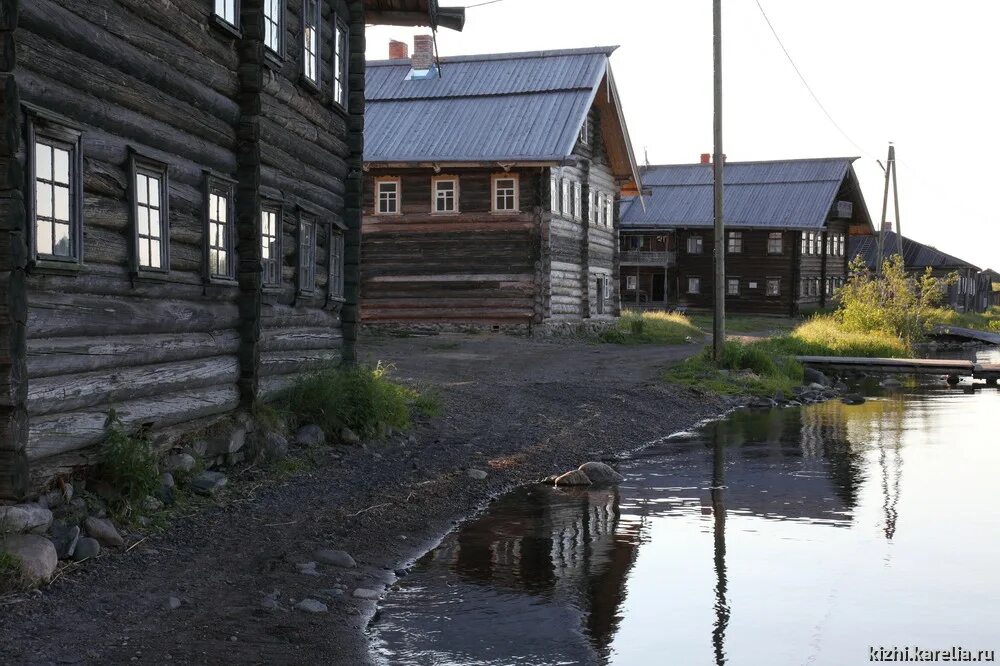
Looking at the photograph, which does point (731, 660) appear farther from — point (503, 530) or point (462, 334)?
point (462, 334)

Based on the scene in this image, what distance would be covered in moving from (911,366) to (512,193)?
1066 cm

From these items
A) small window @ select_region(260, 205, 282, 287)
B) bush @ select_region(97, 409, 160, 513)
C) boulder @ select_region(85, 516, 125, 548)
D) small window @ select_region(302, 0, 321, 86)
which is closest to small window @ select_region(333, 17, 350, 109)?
small window @ select_region(302, 0, 321, 86)

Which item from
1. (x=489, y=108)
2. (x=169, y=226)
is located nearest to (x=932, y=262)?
(x=489, y=108)

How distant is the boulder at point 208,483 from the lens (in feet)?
30.4

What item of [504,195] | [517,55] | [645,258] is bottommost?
[645,258]

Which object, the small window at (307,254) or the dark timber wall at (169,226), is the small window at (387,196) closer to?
the dark timber wall at (169,226)

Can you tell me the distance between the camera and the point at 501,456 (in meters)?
12.9

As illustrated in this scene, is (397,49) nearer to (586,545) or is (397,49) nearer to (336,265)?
(336,265)

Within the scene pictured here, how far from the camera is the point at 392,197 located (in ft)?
96.8

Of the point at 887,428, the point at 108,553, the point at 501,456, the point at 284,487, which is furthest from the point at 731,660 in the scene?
the point at 887,428

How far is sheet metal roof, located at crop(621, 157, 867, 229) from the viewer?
162 feet

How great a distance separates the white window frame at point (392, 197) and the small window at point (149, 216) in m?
20.1

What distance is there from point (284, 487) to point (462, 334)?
63.1ft

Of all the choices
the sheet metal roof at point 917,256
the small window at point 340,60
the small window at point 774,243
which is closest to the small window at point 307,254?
the small window at point 340,60
